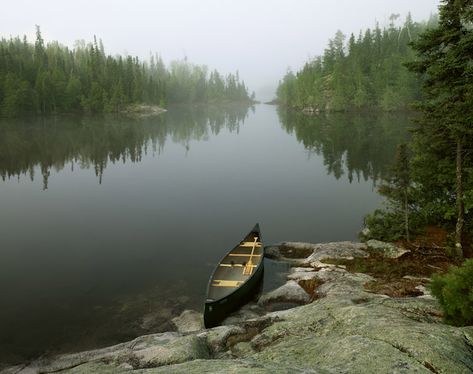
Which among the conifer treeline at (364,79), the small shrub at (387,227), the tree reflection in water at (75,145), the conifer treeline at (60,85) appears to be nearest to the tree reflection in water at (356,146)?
the small shrub at (387,227)

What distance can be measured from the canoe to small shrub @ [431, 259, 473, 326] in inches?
407

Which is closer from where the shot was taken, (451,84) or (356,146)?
(451,84)

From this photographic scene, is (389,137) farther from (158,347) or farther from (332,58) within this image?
(332,58)

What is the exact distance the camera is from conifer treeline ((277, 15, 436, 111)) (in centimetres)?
13162

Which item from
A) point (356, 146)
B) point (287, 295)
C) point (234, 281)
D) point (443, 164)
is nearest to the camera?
point (287, 295)

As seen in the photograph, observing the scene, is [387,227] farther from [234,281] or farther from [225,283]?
[225,283]

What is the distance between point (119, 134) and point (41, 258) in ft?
229

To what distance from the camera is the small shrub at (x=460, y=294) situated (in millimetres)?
10023

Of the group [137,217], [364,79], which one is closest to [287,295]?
[137,217]

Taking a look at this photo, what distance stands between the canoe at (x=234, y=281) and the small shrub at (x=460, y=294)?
407 inches

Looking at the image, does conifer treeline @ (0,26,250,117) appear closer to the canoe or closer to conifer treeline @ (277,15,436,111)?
conifer treeline @ (277,15,436,111)

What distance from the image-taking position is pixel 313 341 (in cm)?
1089

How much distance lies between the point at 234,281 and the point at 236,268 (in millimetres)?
2071

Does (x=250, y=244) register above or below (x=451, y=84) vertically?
below
